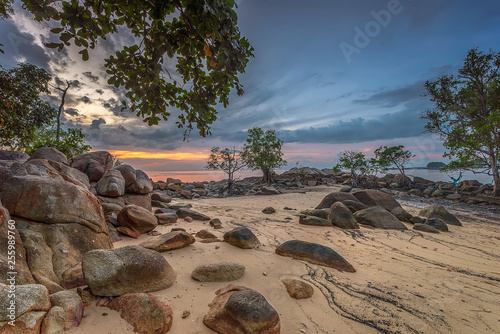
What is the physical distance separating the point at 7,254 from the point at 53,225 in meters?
0.83

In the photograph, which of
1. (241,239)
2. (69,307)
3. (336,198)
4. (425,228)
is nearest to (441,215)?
(425,228)

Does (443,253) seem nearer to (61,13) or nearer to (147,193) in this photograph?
(61,13)

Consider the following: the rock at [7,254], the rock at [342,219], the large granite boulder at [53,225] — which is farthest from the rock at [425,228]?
the rock at [7,254]

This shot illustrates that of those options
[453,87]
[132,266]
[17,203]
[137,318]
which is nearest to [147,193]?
[17,203]

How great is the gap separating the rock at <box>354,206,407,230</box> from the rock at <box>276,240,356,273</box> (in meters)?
4.35

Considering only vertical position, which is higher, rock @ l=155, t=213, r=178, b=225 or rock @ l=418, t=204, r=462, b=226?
rock @ l=155, t=213, r=178, b=225

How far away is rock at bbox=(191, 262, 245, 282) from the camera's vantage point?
121 inches

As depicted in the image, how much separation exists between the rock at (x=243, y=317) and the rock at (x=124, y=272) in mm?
873

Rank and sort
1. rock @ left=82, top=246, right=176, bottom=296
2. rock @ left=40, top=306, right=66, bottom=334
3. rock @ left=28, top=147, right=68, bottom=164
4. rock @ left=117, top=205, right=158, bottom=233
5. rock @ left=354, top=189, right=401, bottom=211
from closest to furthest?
rock @ left=40, top=306, right=66, bottom=334, rock @ left=82, top=246, right=176, bottom=296, rock @ left=117, top=205, right=158, bottom=233, rock @ left=28, top=147, right=68, bottom=164, rock @ left=354, top=189, right=401, bottom=211

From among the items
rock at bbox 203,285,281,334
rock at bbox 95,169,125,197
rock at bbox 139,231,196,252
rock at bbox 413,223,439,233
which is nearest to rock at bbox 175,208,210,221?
rock at bbox 95,169,125,197

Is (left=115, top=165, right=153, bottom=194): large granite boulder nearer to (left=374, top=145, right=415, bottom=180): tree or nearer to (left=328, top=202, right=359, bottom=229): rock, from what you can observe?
(left=328, top=202, right=359, bottom=229): rock

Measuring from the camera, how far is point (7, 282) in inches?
80.5

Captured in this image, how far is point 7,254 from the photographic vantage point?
7.54 ft

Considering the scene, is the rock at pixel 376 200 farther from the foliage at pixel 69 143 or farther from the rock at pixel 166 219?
the foliage at pixel 69 143
